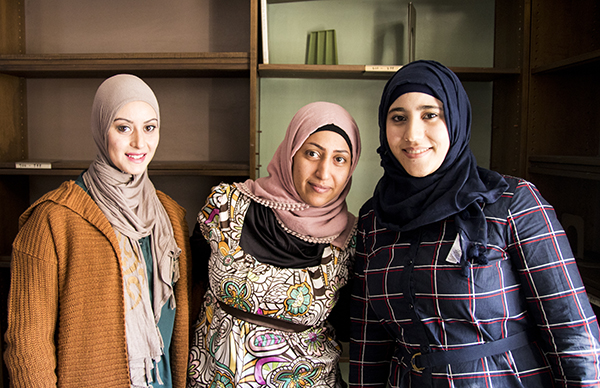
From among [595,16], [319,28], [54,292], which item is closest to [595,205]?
[595,16]

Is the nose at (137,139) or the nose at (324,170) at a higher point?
the nose at (137,139)

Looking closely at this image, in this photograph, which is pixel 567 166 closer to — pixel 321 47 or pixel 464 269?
pixel 464 269

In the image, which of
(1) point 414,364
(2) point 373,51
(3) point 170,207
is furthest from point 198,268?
(2) point 373,51

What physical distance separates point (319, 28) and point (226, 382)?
1795mm

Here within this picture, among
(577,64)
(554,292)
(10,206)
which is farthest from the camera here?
(10,206)

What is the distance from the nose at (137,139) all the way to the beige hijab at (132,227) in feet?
0.24

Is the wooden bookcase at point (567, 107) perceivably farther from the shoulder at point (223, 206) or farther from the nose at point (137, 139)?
the nose at point (137, 139)

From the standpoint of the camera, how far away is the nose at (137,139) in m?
1.17

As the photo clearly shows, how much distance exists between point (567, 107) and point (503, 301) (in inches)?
52.8

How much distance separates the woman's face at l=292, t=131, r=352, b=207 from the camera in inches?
48.0

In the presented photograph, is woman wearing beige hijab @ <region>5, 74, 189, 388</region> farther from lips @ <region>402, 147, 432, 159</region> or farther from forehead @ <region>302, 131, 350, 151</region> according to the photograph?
lips @ <region>402, 147, 432, 159</region>

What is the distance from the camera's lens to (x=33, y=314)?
1014mm

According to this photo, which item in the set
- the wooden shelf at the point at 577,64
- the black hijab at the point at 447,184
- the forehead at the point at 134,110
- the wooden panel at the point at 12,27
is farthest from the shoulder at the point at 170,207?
the wooden shelf at the point at 577,64

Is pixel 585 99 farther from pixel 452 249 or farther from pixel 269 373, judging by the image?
pixel 269 373
